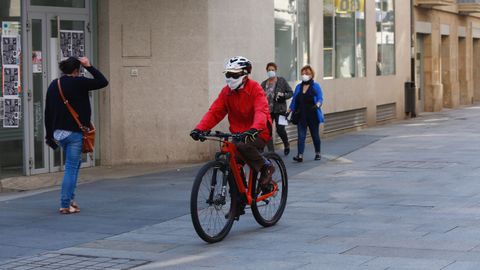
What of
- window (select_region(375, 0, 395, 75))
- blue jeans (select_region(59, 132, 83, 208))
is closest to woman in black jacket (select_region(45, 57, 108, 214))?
blue jeans (select_region(59, 132, 83, 208))

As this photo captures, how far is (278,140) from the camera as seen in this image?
19.2 meters

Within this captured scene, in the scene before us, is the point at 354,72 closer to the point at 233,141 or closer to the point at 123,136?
Result: the point at 123,136

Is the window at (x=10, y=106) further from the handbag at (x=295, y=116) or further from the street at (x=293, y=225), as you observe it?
the handbag at (x=295, y=116)

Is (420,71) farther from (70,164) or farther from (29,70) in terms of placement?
(70,164)

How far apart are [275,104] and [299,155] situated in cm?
103

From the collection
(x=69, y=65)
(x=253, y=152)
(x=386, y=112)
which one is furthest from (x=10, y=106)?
(x=386, y=112)

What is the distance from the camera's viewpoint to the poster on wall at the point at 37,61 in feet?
48.2

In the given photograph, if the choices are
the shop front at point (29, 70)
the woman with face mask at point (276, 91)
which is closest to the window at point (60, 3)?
the shop front at point (29, 70)

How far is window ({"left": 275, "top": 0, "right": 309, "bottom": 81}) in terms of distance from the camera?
19.5m

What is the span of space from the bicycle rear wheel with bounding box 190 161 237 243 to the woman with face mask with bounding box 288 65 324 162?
723 centimetres

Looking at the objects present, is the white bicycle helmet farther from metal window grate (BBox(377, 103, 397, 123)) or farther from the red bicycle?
metal window grate (BBox(377, 103, 397, 123))

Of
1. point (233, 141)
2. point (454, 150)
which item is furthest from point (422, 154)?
point (233, 141)

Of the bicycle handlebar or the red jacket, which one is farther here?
the red jacket

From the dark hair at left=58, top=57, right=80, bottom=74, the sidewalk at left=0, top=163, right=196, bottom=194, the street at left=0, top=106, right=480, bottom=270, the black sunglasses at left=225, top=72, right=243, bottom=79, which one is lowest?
the street at left=0, top=106, right=480, bottom=270
